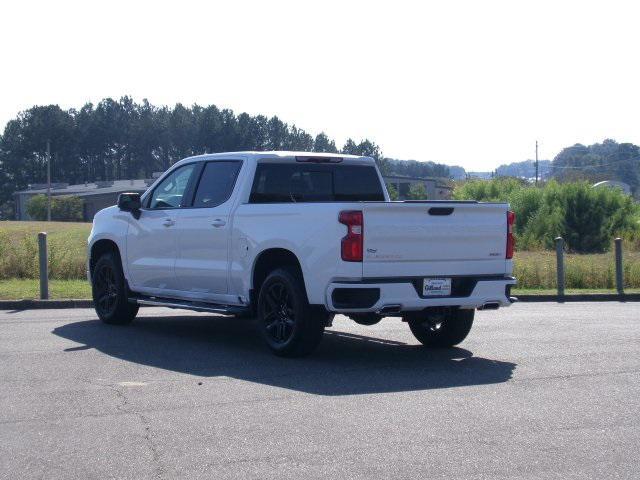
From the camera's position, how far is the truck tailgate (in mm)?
9586

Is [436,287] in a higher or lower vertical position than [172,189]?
lower

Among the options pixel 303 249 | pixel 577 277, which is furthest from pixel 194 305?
pixel 577 277

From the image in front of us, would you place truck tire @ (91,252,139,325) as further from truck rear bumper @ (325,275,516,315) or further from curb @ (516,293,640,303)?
curb @ (516,293,640,303)

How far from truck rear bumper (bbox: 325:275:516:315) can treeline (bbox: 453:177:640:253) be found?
27.9 metres

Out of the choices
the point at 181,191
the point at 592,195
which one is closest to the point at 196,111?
the point at 592,195

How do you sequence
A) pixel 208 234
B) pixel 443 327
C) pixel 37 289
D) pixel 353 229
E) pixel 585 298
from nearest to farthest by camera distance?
pixel 353 229 → pixel 443 327 → pixel 208 234 → pixel 37 289 → pixel 585 298

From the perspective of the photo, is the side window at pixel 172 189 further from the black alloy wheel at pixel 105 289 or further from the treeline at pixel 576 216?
the treeline at pixel 576 216

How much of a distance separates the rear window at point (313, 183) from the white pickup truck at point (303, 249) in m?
0.01

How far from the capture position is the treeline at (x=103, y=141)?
101312 mm

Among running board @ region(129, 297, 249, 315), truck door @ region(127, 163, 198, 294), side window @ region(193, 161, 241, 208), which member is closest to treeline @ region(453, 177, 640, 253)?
truck door @ region(127, 163, 198, 294)

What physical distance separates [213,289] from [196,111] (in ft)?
307

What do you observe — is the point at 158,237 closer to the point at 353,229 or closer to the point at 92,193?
the point at 353,229

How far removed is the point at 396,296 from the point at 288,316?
123 centimetres

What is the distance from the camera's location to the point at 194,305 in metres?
11.6
